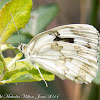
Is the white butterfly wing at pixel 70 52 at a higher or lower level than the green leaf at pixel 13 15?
lower

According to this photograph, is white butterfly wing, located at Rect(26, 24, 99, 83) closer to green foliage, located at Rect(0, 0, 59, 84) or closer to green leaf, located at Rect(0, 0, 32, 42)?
green foliage, located at Rect(0, 0, 59, 84)

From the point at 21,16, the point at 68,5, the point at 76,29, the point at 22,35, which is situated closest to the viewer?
the point at 21,16

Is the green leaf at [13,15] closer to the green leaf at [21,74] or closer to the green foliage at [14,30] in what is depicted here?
the green foliage at [14,30]

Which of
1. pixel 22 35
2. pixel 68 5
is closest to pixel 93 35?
pixel 22 35

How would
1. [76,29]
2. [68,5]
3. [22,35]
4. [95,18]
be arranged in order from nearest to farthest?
1. [76,29]
2. [22,35]
3. [95,18]
4. [68,5]

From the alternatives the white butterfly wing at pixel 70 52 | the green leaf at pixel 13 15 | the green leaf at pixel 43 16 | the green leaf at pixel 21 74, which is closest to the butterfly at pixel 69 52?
the white butterfly wing at pixel 70 52

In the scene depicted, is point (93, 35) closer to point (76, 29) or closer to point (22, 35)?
point (76, 29)
